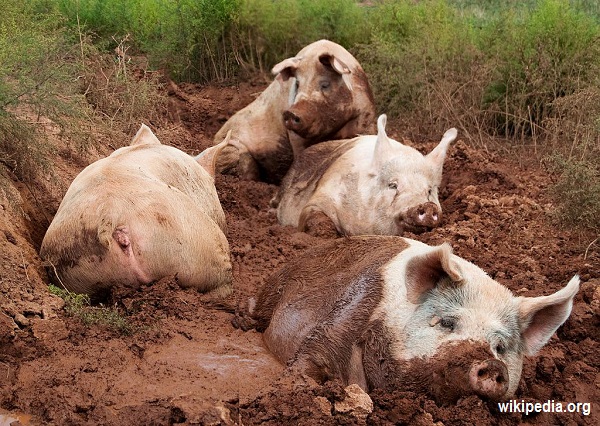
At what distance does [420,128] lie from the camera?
1077cm

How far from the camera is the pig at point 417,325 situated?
4.26 metres

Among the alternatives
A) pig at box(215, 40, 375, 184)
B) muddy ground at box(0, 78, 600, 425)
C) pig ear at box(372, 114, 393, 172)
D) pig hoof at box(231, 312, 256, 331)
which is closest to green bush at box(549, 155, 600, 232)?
muddy ground at box(0, 78, 600, 425)

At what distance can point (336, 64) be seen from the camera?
9406mm

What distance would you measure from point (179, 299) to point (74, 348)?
30.9 inches

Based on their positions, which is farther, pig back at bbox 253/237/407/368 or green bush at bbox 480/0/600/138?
green bush at bbox 480/0/600/138

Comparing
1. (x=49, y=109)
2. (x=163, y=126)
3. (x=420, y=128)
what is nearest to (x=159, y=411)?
(x=49, y=109)

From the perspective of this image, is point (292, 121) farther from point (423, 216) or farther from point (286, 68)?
point (423, 216)

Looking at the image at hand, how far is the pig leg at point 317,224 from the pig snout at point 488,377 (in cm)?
377

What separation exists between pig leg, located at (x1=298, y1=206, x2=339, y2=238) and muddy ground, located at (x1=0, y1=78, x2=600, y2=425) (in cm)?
18

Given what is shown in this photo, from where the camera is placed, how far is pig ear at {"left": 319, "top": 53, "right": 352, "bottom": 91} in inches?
369

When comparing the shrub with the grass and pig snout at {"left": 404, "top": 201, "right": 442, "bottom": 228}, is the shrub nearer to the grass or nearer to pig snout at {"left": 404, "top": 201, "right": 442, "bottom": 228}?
pig snout at {"left": 404, "top": 201, "right": 442, "bottom": 228}

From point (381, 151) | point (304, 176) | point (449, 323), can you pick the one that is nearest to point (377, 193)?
point (381, 151)

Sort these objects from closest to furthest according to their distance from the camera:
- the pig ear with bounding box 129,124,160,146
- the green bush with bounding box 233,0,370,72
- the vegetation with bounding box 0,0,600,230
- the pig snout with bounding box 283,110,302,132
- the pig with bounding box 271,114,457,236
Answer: the pig ear with bounding box 129,124,160,146 < the pig with bounding box 271,114,457,236 < the vegetation with bounding box 0,0,600,230 < the pig snout with bounding box 283,110,302,132 < the green bush with bounding box 233,0,370,72

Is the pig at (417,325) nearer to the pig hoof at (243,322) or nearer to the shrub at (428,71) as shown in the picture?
the pig hoof at (243,322)
